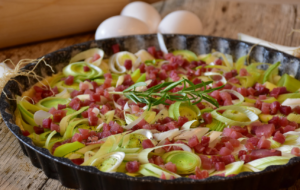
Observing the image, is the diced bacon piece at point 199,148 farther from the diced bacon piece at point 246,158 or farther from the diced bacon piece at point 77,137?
the diced bacon piece at point 77,137

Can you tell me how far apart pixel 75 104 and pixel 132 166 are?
2.23 feet

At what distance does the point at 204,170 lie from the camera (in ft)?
4.66

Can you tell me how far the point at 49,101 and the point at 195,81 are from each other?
978 millimetres

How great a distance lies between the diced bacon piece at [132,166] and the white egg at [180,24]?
5.41 ft

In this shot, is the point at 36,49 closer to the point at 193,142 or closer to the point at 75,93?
the point at 75,93

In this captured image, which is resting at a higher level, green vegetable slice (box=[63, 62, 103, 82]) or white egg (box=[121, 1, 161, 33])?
white egg (box=[121, 1, 161, 33])

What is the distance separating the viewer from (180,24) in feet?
9.32

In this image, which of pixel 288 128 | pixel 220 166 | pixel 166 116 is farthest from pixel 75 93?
pixel 288 128

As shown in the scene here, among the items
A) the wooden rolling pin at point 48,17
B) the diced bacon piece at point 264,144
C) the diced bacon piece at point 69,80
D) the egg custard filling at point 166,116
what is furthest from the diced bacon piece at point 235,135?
the wooden rolling pin at point 48,17

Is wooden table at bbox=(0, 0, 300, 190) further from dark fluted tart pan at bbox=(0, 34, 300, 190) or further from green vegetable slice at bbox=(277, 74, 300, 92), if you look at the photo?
green vegetable slice at bbox=(277, 74, 300, 92)

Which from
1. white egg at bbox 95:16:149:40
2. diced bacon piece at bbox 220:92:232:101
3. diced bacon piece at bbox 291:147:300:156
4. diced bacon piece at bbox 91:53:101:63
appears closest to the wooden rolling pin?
white egg at bbox 95:16:149:40

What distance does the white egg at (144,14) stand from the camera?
119 inches

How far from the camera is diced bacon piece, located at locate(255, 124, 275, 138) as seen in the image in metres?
1.71

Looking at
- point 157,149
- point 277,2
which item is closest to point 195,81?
point 157,149
